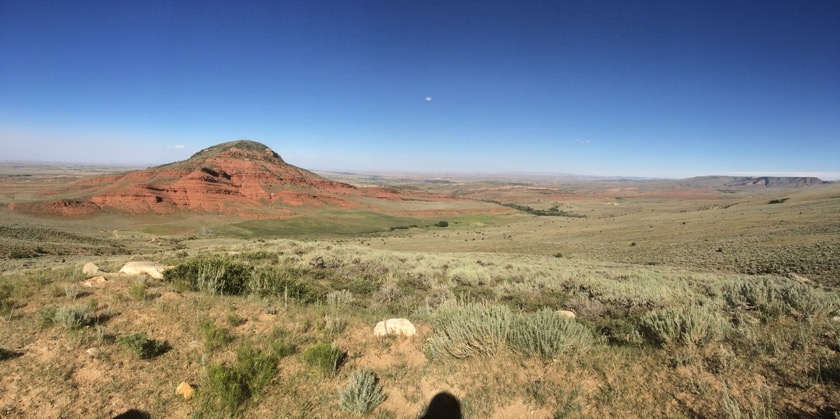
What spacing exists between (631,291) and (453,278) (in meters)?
6.38

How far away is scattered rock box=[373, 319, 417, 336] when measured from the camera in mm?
6469

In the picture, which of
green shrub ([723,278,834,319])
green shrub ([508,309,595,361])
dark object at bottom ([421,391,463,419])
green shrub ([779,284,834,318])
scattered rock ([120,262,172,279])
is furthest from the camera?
scattered rock ([120,262,172,279])

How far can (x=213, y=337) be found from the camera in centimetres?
585

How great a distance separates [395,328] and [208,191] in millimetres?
83643

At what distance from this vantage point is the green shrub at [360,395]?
439cm

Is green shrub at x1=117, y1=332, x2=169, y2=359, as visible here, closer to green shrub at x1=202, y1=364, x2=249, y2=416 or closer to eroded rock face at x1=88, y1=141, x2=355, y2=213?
green shrub at x1=202, y1=364, x2=249, y2=416

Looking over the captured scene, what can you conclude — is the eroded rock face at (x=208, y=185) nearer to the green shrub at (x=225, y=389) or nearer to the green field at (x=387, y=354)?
the green field at (x=387, y=354)

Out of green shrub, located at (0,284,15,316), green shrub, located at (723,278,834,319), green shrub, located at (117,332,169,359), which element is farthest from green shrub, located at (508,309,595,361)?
green shrub, located at (0,284,15,316)

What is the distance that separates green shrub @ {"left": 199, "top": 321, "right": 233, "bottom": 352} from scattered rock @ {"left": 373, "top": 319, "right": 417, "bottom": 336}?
2438 millimetres

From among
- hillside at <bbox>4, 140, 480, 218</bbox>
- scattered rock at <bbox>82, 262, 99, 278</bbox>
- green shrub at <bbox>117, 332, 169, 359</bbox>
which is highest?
green shrub at <bbox>117, 332, 169, 359</bbox>

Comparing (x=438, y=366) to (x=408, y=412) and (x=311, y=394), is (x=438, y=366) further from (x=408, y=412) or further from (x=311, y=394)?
(x=311, y=394)

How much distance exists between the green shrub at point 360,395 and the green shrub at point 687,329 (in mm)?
4152

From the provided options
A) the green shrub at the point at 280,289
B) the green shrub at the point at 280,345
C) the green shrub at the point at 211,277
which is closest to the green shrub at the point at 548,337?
the green shrub at the point at 280,345

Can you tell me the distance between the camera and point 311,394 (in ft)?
15.5
